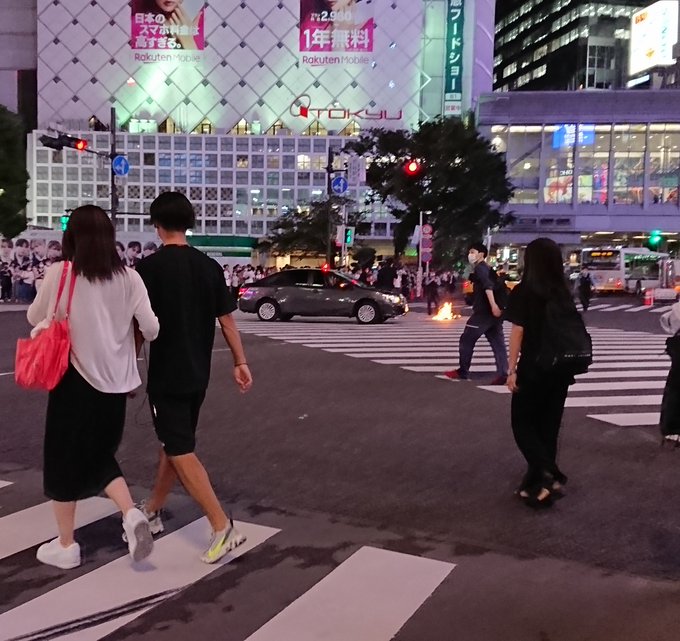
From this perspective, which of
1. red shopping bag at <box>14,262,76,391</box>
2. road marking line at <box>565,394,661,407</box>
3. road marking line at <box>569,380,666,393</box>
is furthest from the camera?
road marking line at <box>569,380,666,393</box>

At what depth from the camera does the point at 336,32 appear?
65875 mm

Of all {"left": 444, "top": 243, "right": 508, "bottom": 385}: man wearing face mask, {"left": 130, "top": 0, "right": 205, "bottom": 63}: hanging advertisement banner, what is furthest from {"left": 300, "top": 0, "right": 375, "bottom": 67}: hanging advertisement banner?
{"left": 444, "top": 243, "right": 508, "bottom": 385}: man wearing face mask

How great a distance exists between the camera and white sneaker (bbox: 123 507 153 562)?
3.64m

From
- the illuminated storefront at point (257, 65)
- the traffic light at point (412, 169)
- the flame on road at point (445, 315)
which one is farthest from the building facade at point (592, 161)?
the traffic light at point (412, 169)

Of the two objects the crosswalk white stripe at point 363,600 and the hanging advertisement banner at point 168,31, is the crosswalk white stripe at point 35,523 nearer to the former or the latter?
the crosswalk white stripe at point 363,600

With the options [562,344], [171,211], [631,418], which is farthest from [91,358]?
[631,418]

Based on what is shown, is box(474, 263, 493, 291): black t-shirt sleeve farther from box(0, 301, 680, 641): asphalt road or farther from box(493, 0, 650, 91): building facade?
box(493, 0, 650, 91): building facade

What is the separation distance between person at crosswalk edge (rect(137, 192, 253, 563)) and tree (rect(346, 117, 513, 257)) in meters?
33.7

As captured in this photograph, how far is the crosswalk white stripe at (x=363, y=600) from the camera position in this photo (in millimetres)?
3217

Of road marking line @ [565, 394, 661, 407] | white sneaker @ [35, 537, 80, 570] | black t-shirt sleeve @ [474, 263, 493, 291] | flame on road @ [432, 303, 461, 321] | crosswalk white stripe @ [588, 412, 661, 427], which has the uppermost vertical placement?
black t-shirt sleeve @ [474, 263, 493, 291]

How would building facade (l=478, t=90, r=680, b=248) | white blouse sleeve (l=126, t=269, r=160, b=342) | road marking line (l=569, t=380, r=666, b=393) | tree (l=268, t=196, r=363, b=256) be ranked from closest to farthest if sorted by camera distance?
1. white blouse sleeve (l=126, t=269, r=160, b=342)
2. road marking line (l=569, t=380, r=666, b=393)
3. tree (l=268, t=196, r=363, b=256)
4. building facade (l=478, t=90, r=680, b=248)

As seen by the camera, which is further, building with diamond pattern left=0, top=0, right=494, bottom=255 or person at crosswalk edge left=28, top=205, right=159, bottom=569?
building with diamond pattern left=0, top=0, right=494, bottom=255

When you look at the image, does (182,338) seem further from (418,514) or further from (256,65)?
(256,65)

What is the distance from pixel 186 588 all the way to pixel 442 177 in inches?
1401
